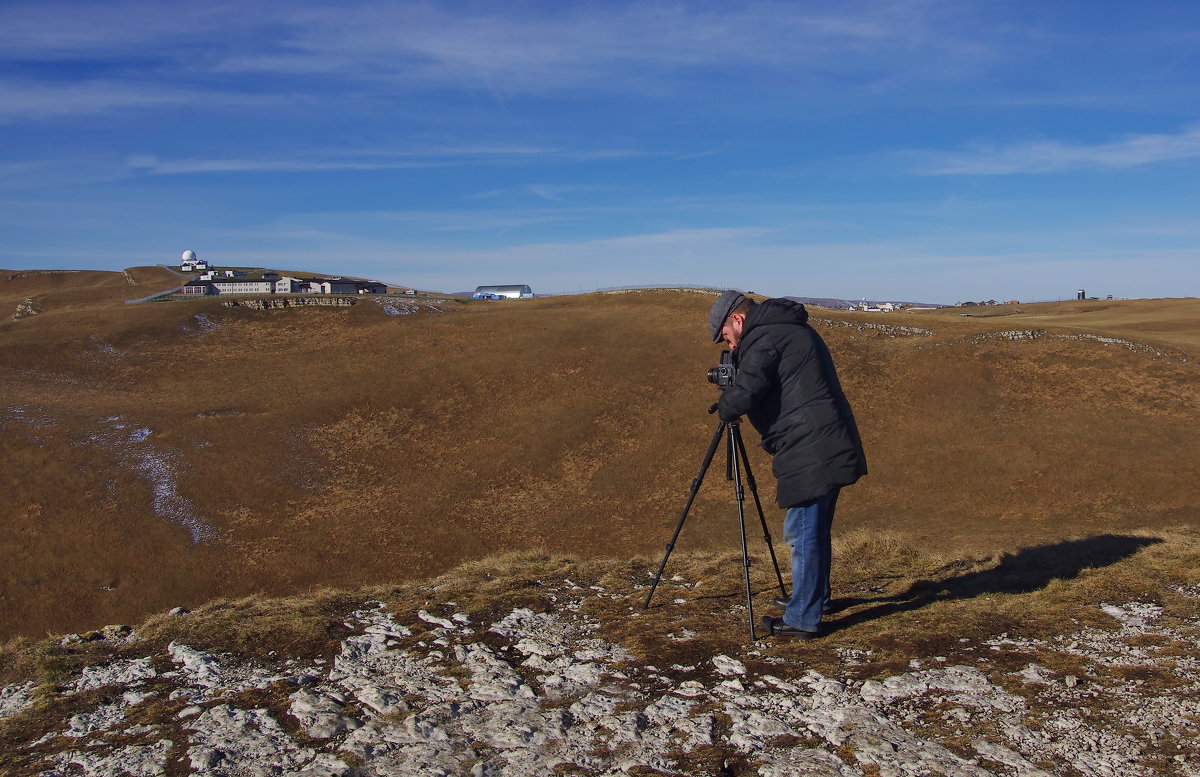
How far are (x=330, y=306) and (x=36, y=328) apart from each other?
12.2m

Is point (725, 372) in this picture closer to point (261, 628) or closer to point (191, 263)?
point (261, 628)

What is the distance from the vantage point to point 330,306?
37.8 m

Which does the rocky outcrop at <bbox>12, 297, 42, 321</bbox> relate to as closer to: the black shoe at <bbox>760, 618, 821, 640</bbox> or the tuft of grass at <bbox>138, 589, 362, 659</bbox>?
the tuft of grass at <bbox>138, 589, 362, 659</bbox>

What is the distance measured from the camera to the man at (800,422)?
579 centimetres

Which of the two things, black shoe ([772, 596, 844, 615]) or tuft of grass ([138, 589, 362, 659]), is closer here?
tuft of grass ([138, 589, 362, 659])

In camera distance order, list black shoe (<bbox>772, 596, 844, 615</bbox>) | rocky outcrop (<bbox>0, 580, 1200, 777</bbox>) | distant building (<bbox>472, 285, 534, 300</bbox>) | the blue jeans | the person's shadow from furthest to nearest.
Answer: distant building (<bbox>472, 285, 534, 300</bbox>) → the person's shadow → black shoe (<bbox>772, 596, 844, 615</bbox>) → the blue jeans → rocky outcrop (<bbox>0, 580, 1200, 777</bbox>)

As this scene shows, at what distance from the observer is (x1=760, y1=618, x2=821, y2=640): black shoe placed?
6031mm

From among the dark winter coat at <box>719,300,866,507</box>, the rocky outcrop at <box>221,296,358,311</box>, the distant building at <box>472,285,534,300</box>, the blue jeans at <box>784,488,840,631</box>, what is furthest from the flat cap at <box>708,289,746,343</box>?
the distant building at <box>472,285,534,300</box>

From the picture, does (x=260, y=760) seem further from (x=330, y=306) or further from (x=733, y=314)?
(x=330, y=306)

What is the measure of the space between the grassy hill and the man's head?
1046 centimetres

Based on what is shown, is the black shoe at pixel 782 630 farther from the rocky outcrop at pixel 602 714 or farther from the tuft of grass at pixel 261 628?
the tuft of grass at pixel 261 628

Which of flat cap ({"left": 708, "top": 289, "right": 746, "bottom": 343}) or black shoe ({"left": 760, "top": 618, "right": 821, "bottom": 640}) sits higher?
flat cap ({"left": 708, "top": 289, "right": 746, "bottom": 343})

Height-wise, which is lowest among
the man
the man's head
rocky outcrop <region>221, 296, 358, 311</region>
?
the man

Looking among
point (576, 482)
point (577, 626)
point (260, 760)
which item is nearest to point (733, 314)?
point (577, 626)
